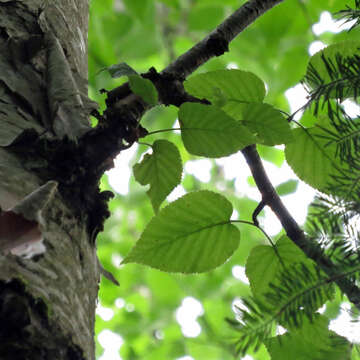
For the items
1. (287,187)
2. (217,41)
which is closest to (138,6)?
(287,187)

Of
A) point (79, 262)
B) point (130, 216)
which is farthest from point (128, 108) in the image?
point (130, 216)

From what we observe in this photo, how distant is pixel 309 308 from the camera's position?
0.47m

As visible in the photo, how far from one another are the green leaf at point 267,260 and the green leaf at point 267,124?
0.63ft

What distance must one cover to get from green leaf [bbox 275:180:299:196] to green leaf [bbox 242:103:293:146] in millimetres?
1676

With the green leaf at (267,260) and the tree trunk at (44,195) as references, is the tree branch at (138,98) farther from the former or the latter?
the green leaf at (267,260)

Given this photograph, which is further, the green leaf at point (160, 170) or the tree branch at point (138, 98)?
the green leaf at point (160, 170)

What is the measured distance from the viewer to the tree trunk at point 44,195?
48 centimetres

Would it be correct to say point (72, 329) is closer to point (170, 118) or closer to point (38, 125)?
point (38, 125)

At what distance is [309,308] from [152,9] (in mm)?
2256

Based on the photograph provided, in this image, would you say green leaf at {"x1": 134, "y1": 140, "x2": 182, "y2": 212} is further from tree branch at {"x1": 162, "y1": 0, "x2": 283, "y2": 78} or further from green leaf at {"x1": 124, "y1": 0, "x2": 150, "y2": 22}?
green leaf at {"x1": 124, "y1": 0, "x2": 150, "y2": 22}

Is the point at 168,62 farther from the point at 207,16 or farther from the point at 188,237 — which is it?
the point at 188,237

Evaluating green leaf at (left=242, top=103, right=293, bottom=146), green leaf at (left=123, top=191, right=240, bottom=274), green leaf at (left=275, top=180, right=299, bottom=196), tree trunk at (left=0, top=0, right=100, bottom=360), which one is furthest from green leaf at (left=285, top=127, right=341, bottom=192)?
green leaf at (left=275, top=180, right=299, bottom=196)

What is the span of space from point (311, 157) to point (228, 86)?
0.23 m

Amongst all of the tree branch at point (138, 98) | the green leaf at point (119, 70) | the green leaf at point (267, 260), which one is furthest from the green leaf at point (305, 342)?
the green leaf at point (119, 70)
